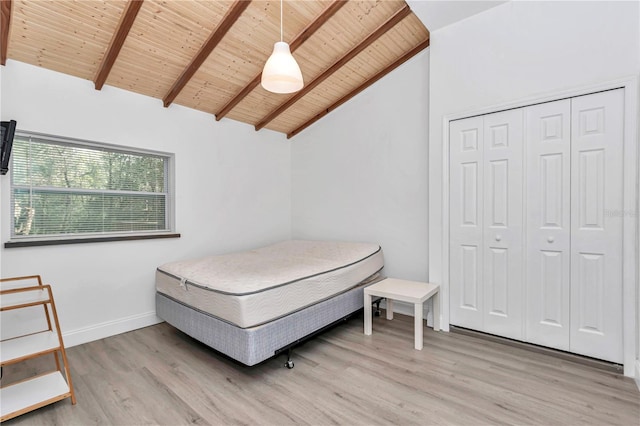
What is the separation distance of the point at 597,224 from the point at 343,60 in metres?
2.65

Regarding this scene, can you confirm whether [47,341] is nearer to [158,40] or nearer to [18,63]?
[18,63]

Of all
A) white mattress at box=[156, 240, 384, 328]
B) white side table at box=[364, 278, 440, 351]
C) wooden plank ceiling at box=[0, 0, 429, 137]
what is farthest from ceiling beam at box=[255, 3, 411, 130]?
white side table at box=[364, 278, 440, 351]

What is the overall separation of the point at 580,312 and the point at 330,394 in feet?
6.52

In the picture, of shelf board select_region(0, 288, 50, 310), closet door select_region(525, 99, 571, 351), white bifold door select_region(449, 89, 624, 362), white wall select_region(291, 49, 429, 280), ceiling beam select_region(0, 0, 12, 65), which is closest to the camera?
shelf board select_region(0, 288, 50, 310)

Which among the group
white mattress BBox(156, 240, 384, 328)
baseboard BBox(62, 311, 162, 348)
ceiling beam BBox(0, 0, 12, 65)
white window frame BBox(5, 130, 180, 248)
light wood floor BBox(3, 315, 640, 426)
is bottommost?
light wood floor BBox(3, 315, 640, 426)

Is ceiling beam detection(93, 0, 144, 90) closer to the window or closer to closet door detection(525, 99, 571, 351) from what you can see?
the window

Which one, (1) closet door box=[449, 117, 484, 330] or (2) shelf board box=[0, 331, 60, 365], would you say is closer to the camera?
(2) shelf board box=[0, 331, 60, 365]

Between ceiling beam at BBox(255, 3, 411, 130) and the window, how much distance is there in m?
1.39

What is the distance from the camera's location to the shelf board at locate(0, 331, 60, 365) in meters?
1.70

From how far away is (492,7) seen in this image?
270cm

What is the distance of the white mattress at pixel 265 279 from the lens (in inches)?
83.8

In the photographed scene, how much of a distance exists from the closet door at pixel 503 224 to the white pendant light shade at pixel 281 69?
70.2 inches

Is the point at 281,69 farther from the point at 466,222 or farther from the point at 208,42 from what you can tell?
the point at 466,222

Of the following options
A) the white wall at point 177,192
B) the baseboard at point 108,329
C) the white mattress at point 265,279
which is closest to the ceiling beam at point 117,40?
the white wall at point 177,192
